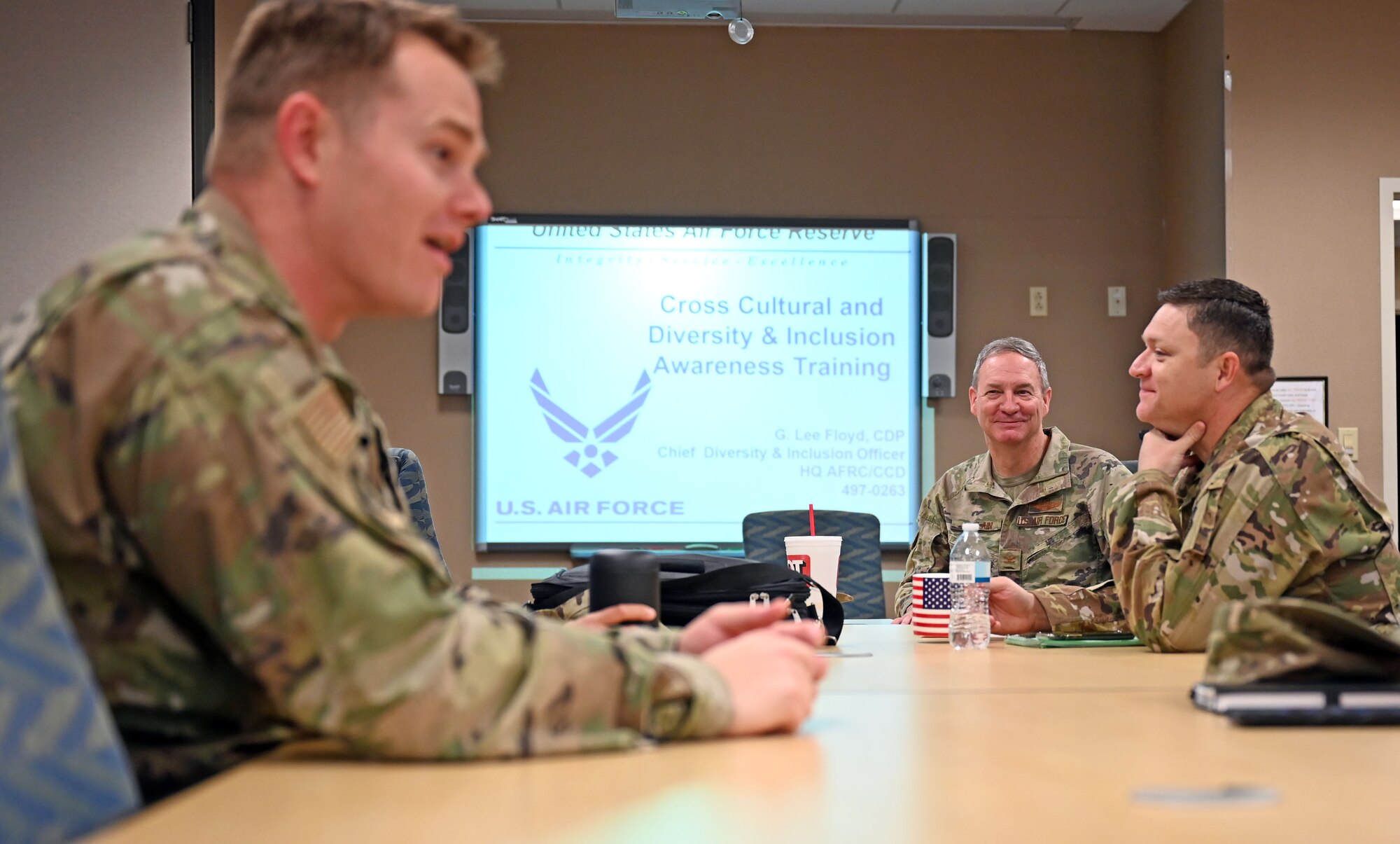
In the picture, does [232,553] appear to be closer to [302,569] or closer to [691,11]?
[302,569]

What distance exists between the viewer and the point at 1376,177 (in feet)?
15.5

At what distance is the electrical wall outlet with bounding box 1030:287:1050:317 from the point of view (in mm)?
5258

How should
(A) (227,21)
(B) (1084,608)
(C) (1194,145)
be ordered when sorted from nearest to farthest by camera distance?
(B) (1084,608) → (A) (227,21) → (C) (1194,145)

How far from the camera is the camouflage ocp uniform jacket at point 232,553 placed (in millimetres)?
878

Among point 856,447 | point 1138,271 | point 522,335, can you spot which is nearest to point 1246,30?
point 1138,271

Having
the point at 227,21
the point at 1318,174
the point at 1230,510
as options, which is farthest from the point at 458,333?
the point at 1230,510

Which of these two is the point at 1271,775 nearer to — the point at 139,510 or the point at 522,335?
the point at 139,510

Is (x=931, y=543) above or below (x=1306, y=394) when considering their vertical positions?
below

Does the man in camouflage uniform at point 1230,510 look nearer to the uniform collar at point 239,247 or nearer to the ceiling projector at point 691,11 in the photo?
the uniform collar at point 239,247

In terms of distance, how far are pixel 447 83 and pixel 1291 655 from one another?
37.6 inches

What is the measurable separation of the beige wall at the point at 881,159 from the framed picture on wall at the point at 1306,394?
704 millimetres

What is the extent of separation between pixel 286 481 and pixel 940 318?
4503mm

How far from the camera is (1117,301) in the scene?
5.28 meters

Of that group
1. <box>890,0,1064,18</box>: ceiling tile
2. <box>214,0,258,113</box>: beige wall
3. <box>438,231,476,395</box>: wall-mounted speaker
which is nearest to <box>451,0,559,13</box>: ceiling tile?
<box>438,231,476,395</box>: wall-mounted speaker
